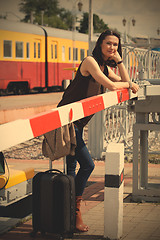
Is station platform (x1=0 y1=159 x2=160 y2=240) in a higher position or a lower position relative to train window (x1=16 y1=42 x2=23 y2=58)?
lower

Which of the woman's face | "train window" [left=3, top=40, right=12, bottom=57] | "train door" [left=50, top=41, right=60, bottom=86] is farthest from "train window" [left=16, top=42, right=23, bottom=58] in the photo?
the woman's face

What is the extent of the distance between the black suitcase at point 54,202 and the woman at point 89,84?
1.03 feet

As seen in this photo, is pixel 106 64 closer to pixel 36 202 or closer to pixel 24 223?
pixel 36 202

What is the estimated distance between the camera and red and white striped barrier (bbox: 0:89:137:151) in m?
2.48

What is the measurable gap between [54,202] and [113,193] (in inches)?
19.7

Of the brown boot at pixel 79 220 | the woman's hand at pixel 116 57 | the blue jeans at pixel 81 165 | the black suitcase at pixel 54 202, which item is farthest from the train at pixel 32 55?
the black suitcase at pixel 54 202

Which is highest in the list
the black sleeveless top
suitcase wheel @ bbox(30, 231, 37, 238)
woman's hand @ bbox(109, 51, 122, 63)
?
woman's hand @ bbox(109, 51, 122, 63)

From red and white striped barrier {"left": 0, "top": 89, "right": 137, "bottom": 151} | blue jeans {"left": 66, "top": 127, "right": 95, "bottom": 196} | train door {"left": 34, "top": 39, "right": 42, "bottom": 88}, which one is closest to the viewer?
red and white striped barrier {"left": 0, "top": 89, "right": 137, "bottom": 151}

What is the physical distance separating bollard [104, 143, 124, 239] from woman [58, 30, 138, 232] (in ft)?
0.85

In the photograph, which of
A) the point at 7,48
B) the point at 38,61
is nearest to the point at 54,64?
the point at 38,61

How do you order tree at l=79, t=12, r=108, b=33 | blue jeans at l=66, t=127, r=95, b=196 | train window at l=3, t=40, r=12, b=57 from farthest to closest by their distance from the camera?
tree at l=79, t=12, r=108, b=33, train window at l=3, t=40, r=12, b=57, blue jeans at l=66, t=127, r=95, b=196

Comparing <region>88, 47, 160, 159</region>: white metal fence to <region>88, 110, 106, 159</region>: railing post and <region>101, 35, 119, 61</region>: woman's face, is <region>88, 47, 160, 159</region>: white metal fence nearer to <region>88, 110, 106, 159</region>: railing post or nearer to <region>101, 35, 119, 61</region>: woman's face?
<region>88, 110, 106, 159</region>: railing post

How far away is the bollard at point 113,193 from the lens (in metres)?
4.04

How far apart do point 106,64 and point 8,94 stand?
20.7 metres
